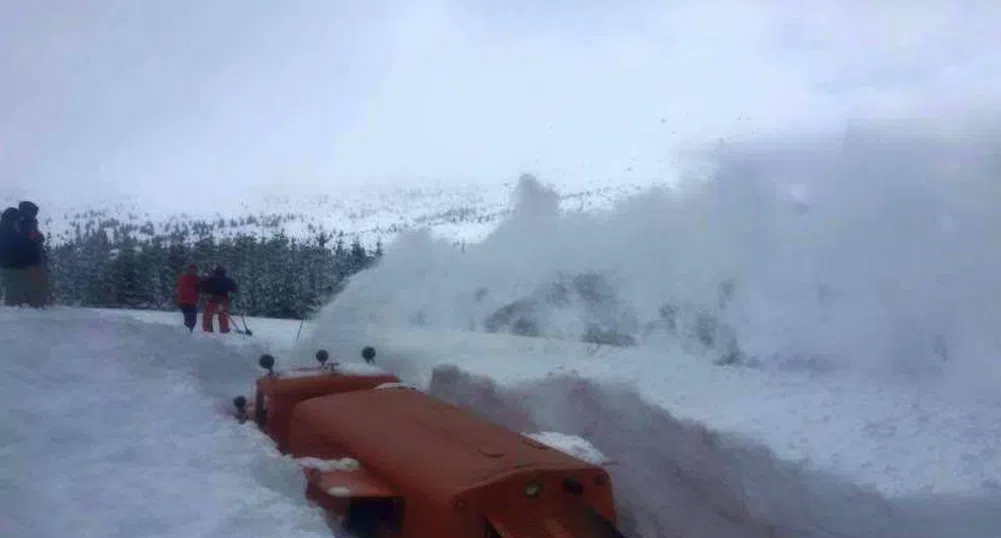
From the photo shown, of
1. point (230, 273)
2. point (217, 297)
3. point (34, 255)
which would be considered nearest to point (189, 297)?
point (217, 297)

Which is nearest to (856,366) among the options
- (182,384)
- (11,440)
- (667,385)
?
(667,385)

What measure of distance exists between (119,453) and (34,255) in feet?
23.0

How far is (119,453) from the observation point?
22.0ft

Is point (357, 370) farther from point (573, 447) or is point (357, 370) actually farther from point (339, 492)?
point (339, 492)

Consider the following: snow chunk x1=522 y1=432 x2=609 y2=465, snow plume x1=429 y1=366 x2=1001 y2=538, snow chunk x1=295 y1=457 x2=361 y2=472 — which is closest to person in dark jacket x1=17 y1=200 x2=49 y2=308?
snow plume x1=429 y1=366 x2=1001 y2=538

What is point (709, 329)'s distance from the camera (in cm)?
1477

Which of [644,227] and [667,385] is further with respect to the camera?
[644,227]

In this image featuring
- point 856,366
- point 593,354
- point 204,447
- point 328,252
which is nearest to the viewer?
point 204,447

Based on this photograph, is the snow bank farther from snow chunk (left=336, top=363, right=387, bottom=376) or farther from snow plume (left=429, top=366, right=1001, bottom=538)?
snow plume (left=429, top=366, right=1001, bottom=538)

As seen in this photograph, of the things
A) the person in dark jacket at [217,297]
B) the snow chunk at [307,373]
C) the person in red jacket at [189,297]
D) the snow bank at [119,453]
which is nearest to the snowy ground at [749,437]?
the snow chunk at [307,373]

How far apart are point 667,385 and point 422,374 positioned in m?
5.03

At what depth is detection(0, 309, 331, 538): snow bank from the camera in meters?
5.55

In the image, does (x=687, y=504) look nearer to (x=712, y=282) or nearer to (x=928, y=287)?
(x=928, y=287)

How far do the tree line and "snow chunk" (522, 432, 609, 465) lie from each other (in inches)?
1477
